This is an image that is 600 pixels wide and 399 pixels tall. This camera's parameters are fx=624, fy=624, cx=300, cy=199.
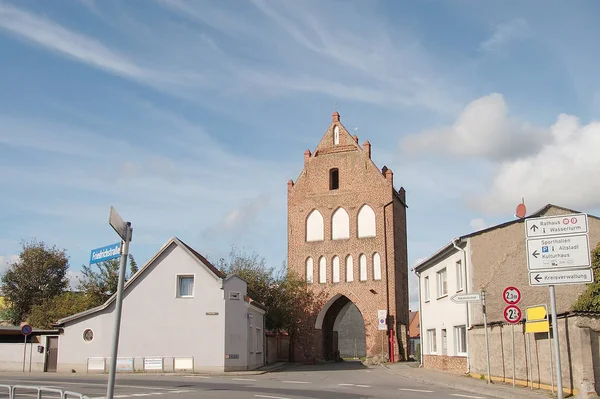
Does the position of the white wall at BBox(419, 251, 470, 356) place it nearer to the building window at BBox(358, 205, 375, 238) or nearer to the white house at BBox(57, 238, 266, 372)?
the white house at BBox(57, 238, 266, 372)

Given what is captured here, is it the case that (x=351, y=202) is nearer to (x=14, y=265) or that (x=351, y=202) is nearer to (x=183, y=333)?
(x=183, y=333)

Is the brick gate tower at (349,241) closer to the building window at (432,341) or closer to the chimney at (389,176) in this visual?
the chimney at (389,176)

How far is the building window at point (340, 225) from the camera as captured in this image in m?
48.2

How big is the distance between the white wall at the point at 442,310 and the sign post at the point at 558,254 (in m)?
13.7

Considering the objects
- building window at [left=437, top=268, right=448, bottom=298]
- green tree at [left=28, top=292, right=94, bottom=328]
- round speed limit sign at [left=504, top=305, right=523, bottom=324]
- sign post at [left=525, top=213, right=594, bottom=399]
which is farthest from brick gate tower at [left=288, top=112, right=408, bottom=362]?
sign post at [left=525, top=213, right=594, bottom=399]

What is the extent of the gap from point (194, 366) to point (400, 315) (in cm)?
1956

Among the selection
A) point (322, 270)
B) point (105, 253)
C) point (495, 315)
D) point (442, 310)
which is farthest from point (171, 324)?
point (105, 253)

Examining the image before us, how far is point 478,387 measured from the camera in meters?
20.1

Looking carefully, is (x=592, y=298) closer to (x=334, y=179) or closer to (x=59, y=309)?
(x=334, y=179)

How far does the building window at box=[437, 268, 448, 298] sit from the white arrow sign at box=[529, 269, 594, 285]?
17435mm

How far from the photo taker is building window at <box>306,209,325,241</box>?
48750 millimetres

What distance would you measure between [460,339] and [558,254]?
1571 cm

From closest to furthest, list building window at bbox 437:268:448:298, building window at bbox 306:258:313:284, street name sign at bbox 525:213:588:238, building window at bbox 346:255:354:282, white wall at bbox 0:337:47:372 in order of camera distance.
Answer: street name sign at bbox 525:213:588:238
building window at bbox 437:268:448:298
white wall at bbox 0:337:47:372
building window at bbox 346:255:354:282
building window at bbox 306:258:313:284

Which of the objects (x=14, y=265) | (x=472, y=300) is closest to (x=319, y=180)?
(x=472, y=300)
